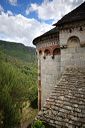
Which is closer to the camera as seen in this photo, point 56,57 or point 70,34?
point 70,34

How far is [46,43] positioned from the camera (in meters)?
12.2

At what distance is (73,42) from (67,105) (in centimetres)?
323

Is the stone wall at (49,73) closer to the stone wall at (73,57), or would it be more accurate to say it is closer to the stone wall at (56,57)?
the stone wall at (56,57)

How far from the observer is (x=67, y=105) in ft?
24.0

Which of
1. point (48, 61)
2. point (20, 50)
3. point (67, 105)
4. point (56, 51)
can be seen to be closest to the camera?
point (67, 105)

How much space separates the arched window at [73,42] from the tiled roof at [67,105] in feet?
4.40

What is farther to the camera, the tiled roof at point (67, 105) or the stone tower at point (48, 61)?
the stone tower at point (48, 61)

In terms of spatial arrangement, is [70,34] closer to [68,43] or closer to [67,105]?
[68,43]

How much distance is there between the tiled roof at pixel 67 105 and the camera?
682 centimetres

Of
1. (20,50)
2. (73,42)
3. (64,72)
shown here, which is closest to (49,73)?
(64,72)

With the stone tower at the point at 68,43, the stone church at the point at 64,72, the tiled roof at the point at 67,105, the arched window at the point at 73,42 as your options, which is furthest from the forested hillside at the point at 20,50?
the tiled roof at the point at 67,105

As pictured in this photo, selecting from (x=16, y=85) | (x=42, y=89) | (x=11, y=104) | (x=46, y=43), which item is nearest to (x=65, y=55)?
(x=46, y=43)

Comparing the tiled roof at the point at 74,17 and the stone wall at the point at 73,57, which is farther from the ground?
the tiled roof at the point at 74,17

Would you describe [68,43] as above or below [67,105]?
above
